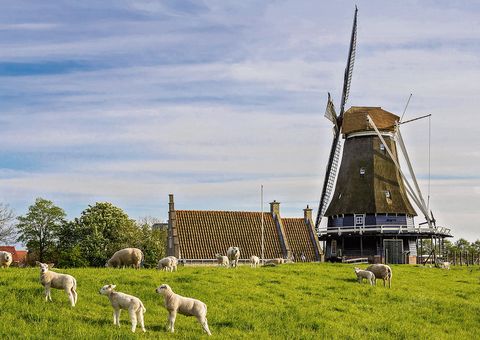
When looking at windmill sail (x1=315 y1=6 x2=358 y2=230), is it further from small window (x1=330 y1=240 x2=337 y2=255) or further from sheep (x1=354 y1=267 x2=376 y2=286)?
sheep (x1=354 y1=267 x2=376 y2=286)

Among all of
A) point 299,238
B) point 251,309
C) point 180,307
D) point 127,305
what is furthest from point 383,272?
point 299,238

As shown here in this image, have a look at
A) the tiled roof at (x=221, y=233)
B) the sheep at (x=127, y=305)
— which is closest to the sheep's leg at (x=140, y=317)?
the sheep at (x=127, y=305)

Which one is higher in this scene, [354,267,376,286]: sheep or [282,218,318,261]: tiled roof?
[282,218,318,261]: tiled roof

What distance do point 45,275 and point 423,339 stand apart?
39.7ft

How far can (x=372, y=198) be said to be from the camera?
6359 cm

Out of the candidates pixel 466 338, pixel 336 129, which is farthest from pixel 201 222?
pixel 466 338

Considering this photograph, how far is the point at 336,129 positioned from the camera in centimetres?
6912

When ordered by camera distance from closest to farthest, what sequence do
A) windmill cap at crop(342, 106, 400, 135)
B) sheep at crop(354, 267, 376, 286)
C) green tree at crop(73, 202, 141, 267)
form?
sheep at crop(354, 267, 376, 286) < windmill cap at crop(342, 106, 400, 135) < green tree at crop(73, 202, 141, 267)

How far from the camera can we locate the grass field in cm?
1733

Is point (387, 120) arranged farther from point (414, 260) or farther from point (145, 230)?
point (145, 230)

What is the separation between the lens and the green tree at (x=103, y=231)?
6769 centimetres

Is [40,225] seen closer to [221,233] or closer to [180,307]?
[221,233]

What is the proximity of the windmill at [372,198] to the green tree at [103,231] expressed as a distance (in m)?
21.8

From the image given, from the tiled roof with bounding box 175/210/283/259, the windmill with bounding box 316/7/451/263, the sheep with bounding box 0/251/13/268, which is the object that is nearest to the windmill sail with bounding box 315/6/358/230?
the windmill with bounding box 316/7/451/263
